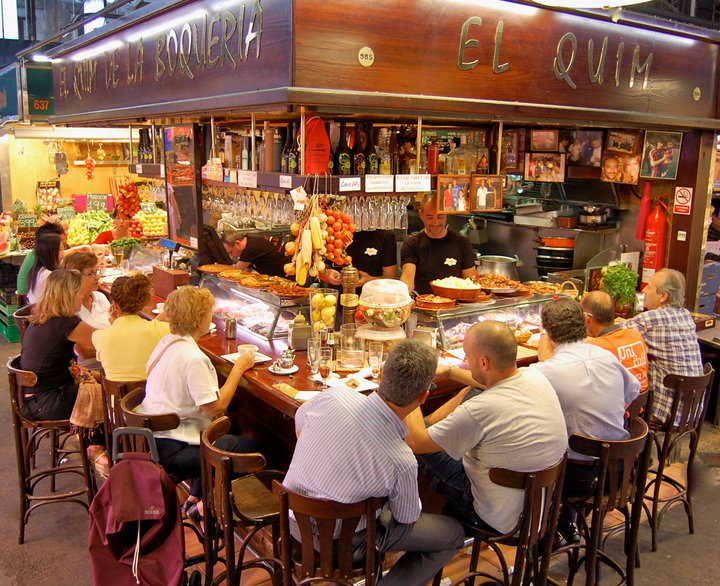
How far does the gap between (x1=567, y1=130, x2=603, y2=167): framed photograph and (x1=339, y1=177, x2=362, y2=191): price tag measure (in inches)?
123

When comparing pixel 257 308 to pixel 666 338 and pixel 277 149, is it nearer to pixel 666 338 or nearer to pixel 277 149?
pixel 277 149

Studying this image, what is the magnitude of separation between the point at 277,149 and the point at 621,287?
3.24m

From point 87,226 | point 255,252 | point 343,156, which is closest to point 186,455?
point 343,156

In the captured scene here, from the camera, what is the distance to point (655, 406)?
15.3 ft

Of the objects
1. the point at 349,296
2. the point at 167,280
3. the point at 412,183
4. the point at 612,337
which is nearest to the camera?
the point at 612,337

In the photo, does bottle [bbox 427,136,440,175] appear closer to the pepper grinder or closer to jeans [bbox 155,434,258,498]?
the pepper grinder

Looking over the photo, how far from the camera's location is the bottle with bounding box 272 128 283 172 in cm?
542

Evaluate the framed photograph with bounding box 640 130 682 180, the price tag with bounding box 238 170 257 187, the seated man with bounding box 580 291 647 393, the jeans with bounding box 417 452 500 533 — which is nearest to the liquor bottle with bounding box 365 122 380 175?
the price tag with bounding box 238 170 257 187

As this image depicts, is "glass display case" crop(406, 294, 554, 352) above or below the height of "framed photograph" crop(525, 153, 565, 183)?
below

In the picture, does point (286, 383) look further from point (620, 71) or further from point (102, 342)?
point (620, 71)

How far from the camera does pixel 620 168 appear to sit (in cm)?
682

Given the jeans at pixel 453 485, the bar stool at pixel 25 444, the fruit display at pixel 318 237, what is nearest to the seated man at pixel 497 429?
the jeans at pixel 453 485

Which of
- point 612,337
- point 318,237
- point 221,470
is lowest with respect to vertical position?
point 221,470

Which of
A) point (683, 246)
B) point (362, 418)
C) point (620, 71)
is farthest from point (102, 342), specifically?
point (683, 246)
